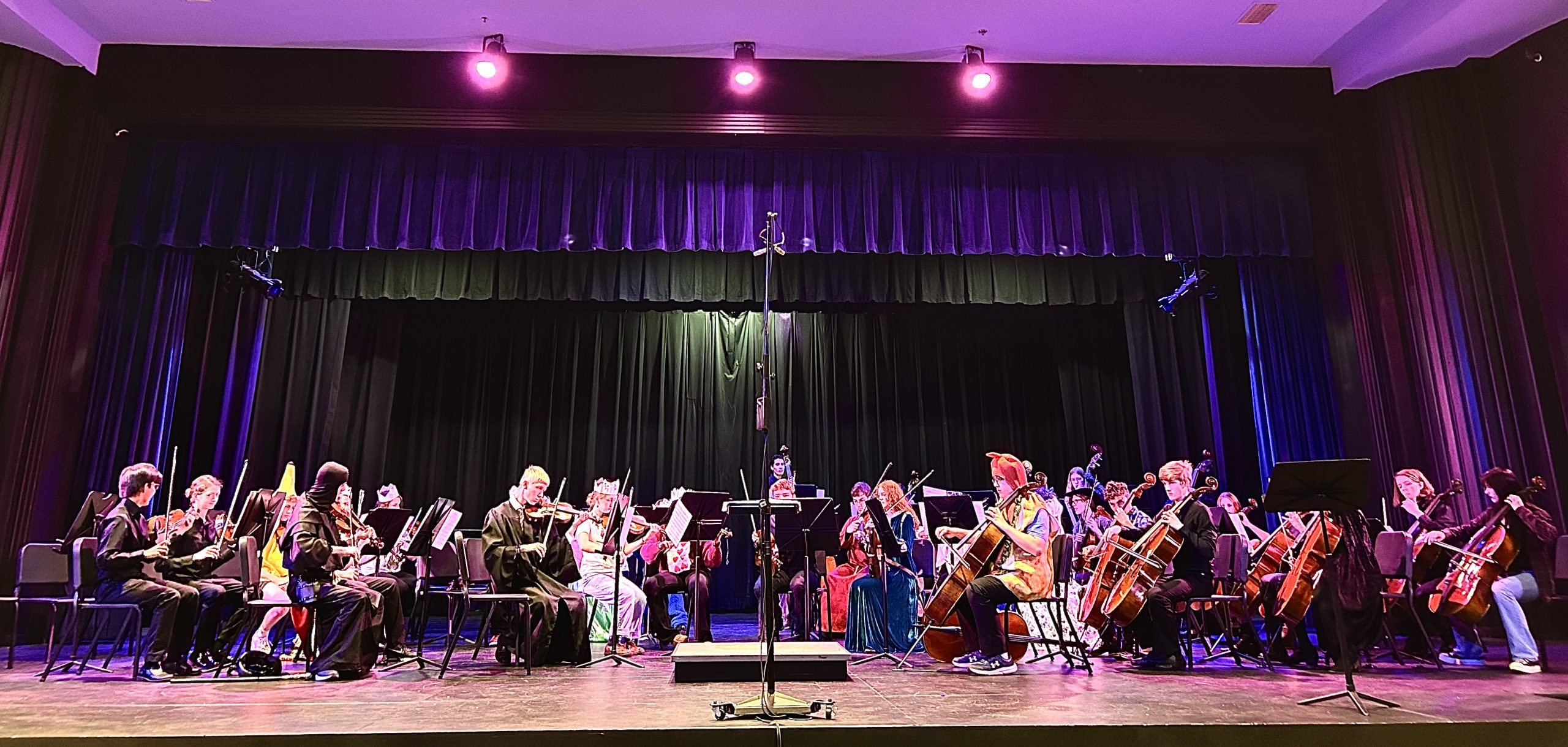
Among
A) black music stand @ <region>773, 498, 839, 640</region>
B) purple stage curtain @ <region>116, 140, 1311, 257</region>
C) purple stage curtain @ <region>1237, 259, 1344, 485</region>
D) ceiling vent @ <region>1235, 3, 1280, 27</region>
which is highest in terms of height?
ceiling vent @ <region>1235, 3, 1280, 27</region>

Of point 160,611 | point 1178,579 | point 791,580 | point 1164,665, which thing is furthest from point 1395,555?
point 160,611

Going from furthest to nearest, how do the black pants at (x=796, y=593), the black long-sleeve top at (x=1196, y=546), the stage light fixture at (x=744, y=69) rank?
the black pants at (x=796, y=593) → the stage light fixture at (x=744, y=69) → the black long-sleeve top at (x=1196, y=546)

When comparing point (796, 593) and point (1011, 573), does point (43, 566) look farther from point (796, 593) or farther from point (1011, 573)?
point (1011, 573)

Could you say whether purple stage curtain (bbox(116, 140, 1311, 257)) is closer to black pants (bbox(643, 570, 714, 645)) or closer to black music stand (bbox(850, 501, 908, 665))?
black music stand (bbox(850, 501, 908, 665))

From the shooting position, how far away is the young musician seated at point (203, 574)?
564 cm

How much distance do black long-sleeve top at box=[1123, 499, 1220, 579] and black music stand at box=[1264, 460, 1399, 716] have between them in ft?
3.87

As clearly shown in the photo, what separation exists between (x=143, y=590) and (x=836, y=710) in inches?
169

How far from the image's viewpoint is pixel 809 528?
6.79m

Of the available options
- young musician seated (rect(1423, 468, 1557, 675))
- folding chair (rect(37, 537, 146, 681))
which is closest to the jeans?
young musician seated (rect(1423, 468, 1557, 675))

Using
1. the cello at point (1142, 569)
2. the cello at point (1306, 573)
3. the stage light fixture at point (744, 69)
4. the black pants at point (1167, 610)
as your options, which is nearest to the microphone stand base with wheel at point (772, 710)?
the cello at point (1142, 569)

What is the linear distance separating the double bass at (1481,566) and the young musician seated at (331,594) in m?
6.71

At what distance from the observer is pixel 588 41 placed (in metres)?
7.35

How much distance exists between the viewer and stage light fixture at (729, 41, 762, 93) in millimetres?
7383

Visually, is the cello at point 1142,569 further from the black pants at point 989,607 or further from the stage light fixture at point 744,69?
the stage light fixture at point 744,69
